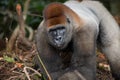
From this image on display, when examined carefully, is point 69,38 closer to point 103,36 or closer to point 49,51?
point 49,51

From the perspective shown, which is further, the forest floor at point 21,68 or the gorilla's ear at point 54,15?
the forest floor at point 21,68

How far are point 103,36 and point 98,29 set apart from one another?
0.25m

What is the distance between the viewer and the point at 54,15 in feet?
19.0

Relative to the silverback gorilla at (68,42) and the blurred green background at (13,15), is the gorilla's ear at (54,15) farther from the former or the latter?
the blurred green background at (13,15)

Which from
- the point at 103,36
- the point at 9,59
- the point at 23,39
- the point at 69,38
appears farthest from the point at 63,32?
the point at 23,39

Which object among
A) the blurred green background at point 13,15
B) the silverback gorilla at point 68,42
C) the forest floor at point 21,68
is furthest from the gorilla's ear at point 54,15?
the blurred green background at point 13,15

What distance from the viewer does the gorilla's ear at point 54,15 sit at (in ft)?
19.1

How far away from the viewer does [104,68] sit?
24.4 ft

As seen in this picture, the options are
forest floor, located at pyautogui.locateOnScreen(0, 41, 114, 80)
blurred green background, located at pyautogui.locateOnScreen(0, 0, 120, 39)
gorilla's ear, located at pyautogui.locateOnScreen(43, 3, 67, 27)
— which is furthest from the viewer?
blurred green background, located at pyautogui.locateOnScreen(0, 0, 120, 39)

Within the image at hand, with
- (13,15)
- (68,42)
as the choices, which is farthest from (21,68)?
(13,15)

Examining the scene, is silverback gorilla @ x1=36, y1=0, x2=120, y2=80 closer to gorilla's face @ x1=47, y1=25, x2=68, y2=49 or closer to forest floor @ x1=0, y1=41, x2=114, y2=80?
gorilla's face @ x1=47, y1=25, x2=68, y2=49

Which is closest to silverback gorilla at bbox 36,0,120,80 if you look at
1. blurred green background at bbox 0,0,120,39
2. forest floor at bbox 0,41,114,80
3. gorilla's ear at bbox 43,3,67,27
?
gorilla's ear at bbox 43,3,67,27

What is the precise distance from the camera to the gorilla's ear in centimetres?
581

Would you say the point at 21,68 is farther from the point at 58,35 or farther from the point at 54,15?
the point at 54,15
